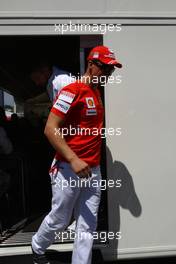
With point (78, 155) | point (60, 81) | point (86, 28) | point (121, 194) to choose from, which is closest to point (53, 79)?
point (60, 81)

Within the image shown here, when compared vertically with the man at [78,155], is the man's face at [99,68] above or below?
above

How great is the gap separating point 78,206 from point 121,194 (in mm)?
397

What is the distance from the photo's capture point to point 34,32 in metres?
2.78

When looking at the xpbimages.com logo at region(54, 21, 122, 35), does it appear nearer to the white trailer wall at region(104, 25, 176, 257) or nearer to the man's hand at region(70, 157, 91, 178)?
the white trailer wall at region(104, 25, 176, 257)

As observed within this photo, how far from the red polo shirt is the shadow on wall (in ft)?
1.12

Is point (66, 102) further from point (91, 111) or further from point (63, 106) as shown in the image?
point (91, 111)

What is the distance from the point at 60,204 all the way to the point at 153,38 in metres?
1.40

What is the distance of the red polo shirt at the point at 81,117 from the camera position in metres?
2.48

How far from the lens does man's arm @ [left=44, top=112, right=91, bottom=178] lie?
94.8 inches

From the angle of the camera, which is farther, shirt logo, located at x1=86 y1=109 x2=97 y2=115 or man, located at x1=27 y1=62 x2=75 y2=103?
man, located at x1=27 y1=62 x2=75 y2=103

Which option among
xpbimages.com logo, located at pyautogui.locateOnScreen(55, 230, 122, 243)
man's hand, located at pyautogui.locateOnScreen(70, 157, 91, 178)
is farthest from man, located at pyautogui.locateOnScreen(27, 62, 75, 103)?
xpbimages.com logo, located at pyautogui.locateOnScreen(55, 230, 122, 243)

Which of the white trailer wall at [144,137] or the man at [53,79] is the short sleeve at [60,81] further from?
the white trailer wall at [144,137]

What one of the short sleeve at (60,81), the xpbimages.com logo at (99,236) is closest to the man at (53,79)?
the short sleeve at (60,81)

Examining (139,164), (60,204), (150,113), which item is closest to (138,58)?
(150,113)
